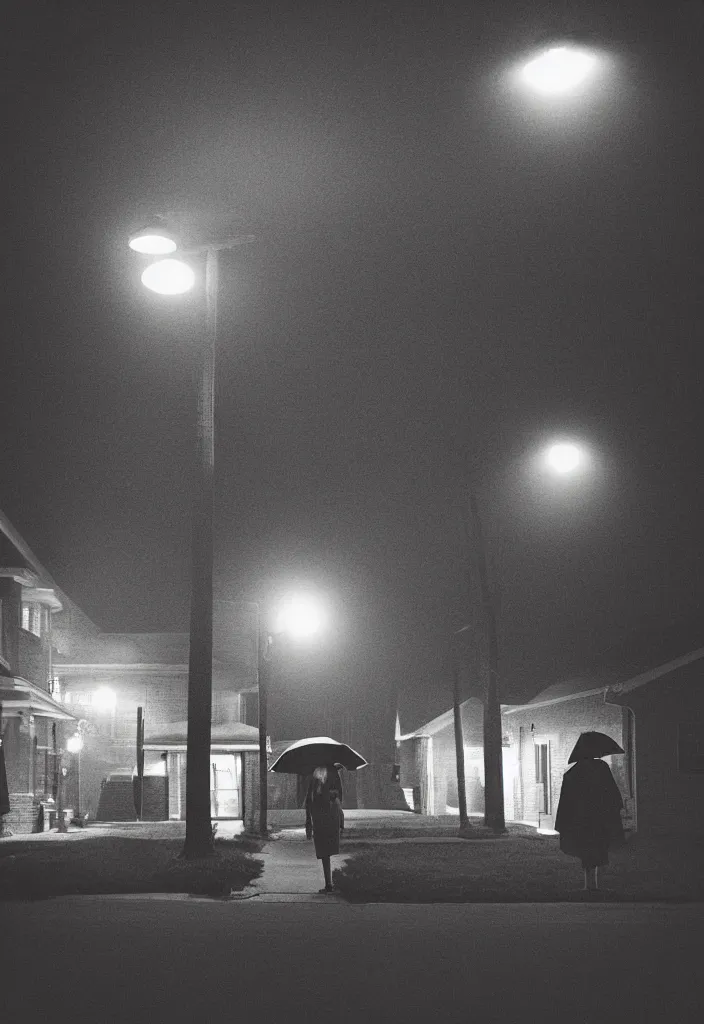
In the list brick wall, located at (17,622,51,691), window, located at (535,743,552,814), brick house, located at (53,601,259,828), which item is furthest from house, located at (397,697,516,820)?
brick wall, located at (17,622,51,691)

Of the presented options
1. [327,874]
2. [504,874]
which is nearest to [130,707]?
[504,874]

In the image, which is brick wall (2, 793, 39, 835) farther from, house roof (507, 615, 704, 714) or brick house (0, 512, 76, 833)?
house roof (507, 615, 704, 714)

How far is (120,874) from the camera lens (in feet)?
56.6

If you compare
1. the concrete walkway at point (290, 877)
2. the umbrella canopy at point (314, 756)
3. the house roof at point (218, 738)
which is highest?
the house roof at point (218, 738)

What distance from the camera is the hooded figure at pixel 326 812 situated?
17.5 m

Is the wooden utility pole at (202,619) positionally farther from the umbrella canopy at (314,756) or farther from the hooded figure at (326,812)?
the hooded figure at (326,812)

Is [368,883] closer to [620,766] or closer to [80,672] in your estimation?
[620,766]

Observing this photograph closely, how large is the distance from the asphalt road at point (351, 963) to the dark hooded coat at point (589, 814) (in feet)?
4.87

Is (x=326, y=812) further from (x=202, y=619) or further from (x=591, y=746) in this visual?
(x=591, y=746)

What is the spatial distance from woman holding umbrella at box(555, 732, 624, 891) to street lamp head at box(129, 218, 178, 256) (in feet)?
25.7

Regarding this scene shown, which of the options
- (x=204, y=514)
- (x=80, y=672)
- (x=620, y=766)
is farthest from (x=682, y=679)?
(x=80, y=672)

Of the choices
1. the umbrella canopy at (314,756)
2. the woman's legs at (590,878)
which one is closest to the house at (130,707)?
the umbrella canopy at (314,756)

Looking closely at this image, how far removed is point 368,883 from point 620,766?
16.3 m

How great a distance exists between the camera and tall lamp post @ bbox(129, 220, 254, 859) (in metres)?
18.9
